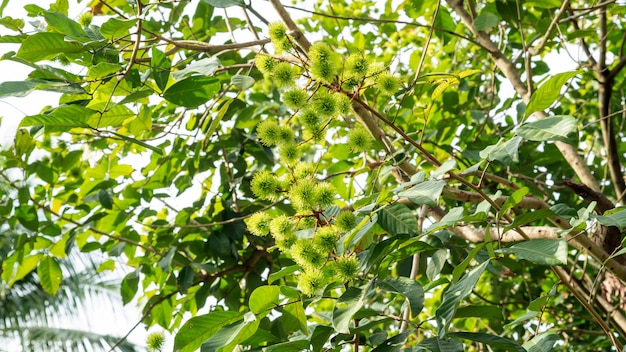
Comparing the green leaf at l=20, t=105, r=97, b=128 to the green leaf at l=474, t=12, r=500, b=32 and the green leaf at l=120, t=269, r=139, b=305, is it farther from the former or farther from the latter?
the green leaf at l=474, t=12, r=500, b=32

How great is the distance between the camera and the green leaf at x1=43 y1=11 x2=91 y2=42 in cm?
120

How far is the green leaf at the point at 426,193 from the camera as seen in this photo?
3.22 feet

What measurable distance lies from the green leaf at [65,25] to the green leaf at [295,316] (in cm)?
61

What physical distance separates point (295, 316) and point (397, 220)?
31 cm

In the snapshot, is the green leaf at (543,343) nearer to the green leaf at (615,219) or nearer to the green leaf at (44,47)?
the green leaf at (615,219)

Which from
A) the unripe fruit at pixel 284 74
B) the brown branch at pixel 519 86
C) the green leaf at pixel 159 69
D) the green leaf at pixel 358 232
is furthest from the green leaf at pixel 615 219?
the brown branch at pixel 519 86

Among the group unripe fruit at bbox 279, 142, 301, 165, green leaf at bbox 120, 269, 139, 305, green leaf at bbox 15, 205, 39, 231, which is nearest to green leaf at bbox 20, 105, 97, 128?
unripe fruit at bbox 279, 142, 301, 165

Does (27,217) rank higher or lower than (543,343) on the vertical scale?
higher

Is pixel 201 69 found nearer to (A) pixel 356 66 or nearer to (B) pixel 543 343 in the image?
(A) pixel 356 66

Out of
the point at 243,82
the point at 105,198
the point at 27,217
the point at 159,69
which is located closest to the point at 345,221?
the point at 243,82

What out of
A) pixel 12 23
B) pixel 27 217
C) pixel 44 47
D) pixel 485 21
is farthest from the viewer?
pixel 27 217

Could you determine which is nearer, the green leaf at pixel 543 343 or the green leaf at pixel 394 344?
the green leaf at pixel 394 344

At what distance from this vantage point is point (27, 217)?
2207 mm

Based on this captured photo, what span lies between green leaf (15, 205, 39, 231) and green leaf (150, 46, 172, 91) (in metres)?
1.14
